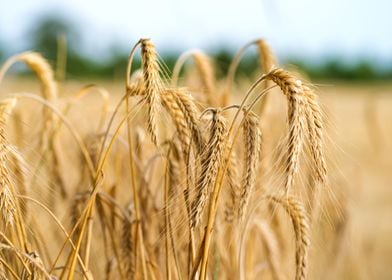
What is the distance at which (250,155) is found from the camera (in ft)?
5.45

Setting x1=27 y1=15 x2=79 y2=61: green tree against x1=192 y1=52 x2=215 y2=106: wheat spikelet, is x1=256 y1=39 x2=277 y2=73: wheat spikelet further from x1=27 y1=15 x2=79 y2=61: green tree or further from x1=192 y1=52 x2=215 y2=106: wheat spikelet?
x1=27 y1=15 x2=79 y2=61: green tree

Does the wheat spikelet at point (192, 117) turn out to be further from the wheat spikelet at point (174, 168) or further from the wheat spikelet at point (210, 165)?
the wheat spikelet at point (174, 168)

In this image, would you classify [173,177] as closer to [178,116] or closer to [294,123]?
[178,116]

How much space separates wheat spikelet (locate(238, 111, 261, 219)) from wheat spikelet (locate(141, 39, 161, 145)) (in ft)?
0.76

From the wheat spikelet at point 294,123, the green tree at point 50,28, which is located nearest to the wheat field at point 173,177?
the wheat spikelet at point 294,123

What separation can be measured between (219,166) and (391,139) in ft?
58.6

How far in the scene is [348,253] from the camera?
4.36 meters

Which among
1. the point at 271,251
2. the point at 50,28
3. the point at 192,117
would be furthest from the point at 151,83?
the point at 50,28

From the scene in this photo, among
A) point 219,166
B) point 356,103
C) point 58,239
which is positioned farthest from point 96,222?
point 356,103

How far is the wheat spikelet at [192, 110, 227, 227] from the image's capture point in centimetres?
157

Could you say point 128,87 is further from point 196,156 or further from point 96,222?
point 96,222

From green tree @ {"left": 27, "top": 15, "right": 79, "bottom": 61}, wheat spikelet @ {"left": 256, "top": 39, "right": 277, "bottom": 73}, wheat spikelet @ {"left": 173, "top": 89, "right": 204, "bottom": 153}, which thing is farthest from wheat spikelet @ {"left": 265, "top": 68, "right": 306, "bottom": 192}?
green tree @ {"left": 27, "top": 15, "right": 79, "bottom": 61}

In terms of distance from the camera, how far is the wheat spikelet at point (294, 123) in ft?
4.84

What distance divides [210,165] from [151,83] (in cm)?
25
